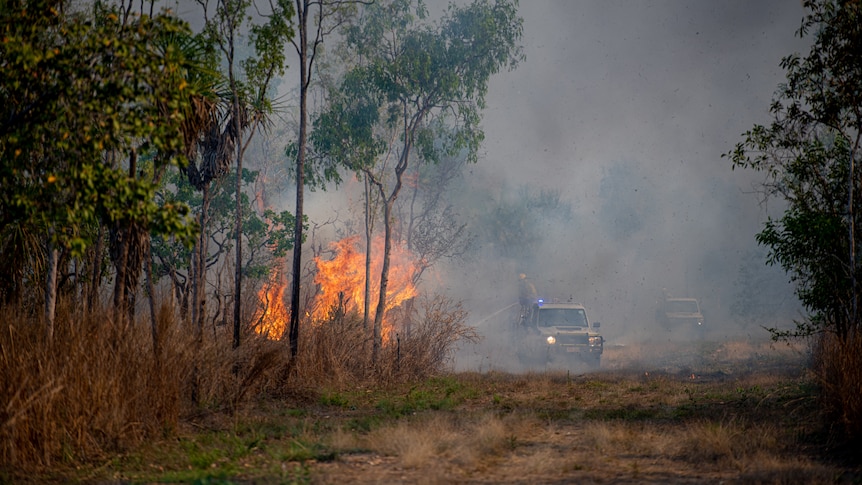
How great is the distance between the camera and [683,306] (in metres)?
43.4

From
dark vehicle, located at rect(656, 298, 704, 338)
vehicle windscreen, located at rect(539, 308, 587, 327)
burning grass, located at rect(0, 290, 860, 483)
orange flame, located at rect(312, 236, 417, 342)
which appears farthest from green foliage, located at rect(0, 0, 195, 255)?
dark vehicle, located at rect(656, 298, 704, 338)

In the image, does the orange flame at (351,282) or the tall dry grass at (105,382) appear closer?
the tall dry grass at (105,382)

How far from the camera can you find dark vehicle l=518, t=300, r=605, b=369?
81.2 feet

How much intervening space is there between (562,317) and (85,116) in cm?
2074

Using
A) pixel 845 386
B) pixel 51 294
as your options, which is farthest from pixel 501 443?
pixel 51 294

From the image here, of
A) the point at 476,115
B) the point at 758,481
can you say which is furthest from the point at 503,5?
the point at 758,481

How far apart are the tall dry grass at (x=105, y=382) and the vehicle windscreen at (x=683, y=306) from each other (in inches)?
1369

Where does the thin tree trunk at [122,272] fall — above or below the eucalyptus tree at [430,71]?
below

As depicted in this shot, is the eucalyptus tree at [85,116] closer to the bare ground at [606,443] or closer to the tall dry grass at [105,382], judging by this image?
the tall dry grass at [105,382]

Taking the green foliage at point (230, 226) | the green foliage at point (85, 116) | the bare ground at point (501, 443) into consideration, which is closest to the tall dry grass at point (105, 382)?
the bare ground at point (501, 443)

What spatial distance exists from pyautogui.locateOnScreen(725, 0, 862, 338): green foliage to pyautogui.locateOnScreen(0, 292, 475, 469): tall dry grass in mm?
9677

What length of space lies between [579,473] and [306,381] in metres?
8.27

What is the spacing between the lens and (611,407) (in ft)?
45.2

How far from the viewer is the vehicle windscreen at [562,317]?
25.3 m
